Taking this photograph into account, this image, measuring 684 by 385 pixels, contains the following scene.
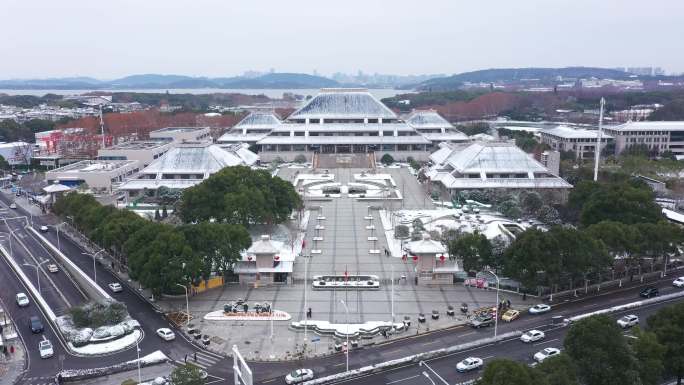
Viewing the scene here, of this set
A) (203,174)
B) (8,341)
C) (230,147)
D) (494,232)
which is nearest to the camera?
(8,341)

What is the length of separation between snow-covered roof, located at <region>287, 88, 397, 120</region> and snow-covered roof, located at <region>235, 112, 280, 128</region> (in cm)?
558

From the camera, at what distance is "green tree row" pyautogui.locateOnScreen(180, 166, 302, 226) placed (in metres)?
49.0

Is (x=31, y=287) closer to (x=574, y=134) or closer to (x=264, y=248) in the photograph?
(x=264, y=248)

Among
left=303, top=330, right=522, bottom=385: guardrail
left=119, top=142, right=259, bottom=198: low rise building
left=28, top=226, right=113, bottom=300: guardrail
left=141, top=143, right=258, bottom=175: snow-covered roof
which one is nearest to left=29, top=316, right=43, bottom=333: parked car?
left=28, top=226, right=113, bottom=300: guardrail

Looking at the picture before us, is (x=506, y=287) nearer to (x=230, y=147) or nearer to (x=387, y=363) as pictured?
(x=387, y=363)

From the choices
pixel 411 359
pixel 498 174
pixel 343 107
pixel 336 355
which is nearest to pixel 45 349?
pixel 336 355

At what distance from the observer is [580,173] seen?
73.6 meters

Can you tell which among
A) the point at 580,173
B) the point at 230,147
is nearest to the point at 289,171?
the point at 230,147

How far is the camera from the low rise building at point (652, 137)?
9244cm

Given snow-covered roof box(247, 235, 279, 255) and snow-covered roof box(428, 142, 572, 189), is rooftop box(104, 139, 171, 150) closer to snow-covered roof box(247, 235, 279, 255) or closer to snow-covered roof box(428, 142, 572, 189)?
snow-covered roof box(428, 142, 572, 189)

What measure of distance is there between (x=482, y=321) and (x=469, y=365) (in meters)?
5.97

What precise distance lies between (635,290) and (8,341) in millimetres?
40472

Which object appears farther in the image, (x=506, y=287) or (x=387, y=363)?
(x=506, y=287)

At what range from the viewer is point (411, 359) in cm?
2994
